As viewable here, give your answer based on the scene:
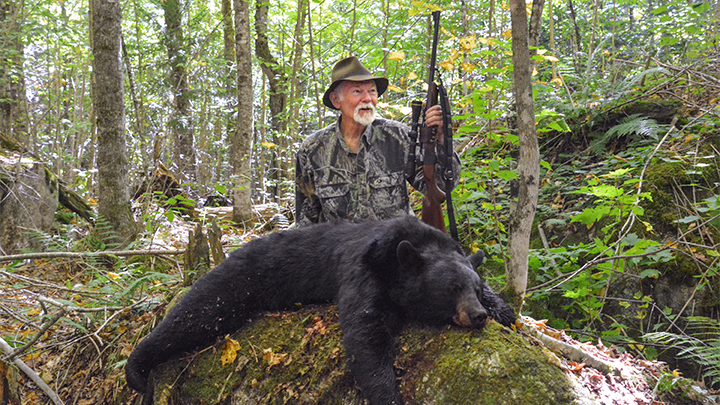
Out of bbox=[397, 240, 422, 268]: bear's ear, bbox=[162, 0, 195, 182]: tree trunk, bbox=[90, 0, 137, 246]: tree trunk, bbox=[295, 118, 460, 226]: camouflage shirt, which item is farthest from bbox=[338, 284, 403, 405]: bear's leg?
bbox=[162, 0, 195, 182]: tree trunk

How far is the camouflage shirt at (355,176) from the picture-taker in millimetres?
5117

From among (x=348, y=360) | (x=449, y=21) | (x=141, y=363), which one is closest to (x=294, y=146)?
(x=449, y=21)

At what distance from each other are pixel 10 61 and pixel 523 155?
12.0 meters

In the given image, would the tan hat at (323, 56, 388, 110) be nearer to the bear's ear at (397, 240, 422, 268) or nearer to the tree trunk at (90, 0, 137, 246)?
the bear's ear at (397, 240, 422, 268)

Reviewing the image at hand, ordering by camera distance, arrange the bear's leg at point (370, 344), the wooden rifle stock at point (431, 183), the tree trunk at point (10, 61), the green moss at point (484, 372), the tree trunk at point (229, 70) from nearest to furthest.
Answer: the green moss at point (484, 372), the bear's leg at point (370, 344), the wooden rifle stock at point (431, 183), the tree trunk at point (10, 61), the tree trunk at point (229, 70)

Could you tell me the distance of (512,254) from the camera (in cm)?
409

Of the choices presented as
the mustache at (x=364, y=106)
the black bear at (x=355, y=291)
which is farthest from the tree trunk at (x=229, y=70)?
the black bear at (x=355, y=291)

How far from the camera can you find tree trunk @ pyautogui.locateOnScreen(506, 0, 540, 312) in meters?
A: 4.00

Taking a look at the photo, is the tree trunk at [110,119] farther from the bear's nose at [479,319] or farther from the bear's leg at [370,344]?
the bear's nose at [479,319]

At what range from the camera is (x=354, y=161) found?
5.34 m

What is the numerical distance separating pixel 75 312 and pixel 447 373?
3.93 meters

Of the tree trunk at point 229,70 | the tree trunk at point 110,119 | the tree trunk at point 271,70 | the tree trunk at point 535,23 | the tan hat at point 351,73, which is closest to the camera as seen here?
the tan hat at point 351,73

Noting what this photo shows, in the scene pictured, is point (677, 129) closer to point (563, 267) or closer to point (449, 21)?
point (563, 267)

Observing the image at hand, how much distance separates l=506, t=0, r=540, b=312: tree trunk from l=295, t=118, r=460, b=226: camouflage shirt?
121cm
